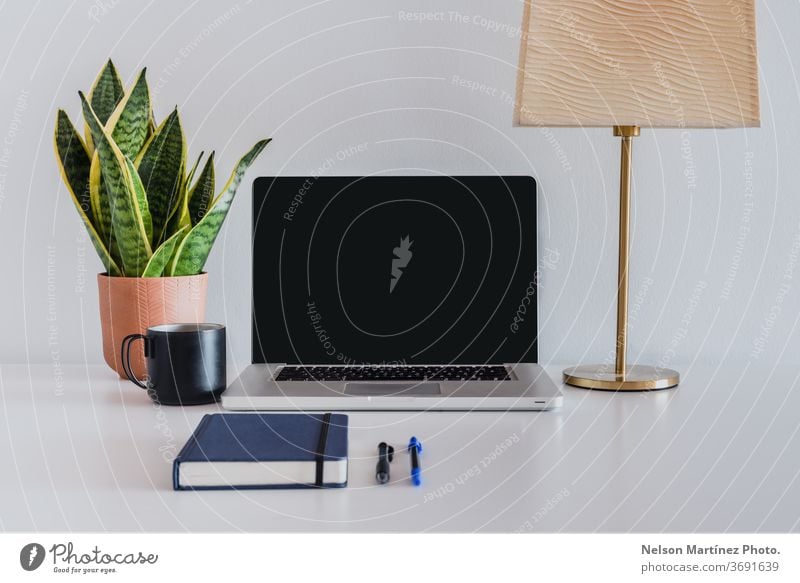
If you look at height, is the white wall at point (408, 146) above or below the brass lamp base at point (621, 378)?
above

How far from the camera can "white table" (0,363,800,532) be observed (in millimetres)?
610

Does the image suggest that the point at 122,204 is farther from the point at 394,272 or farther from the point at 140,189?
the point at 394,272

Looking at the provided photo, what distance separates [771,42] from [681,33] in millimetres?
306

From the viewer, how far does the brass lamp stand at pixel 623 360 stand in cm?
106

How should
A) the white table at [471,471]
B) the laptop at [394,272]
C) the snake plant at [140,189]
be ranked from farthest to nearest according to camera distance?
the laptop at [394,272]
the snake plant at [140,189]
the white table at [471,471]

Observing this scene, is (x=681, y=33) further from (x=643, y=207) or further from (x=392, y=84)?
(x=392, y=84)

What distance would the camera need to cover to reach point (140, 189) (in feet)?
3.46

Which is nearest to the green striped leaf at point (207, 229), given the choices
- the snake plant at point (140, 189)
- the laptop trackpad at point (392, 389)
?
the snake plant at point (140, 189)

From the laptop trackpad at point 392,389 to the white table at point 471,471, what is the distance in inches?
1.9

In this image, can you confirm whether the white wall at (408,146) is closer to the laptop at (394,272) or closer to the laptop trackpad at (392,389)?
the laptop at (394,272)

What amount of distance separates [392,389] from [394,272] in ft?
0.75

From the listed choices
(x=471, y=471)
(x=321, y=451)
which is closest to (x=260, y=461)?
(x=321, y=451)

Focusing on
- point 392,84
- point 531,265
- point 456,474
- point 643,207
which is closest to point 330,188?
point 392,84

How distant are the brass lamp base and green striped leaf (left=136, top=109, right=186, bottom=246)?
1.89 feet
